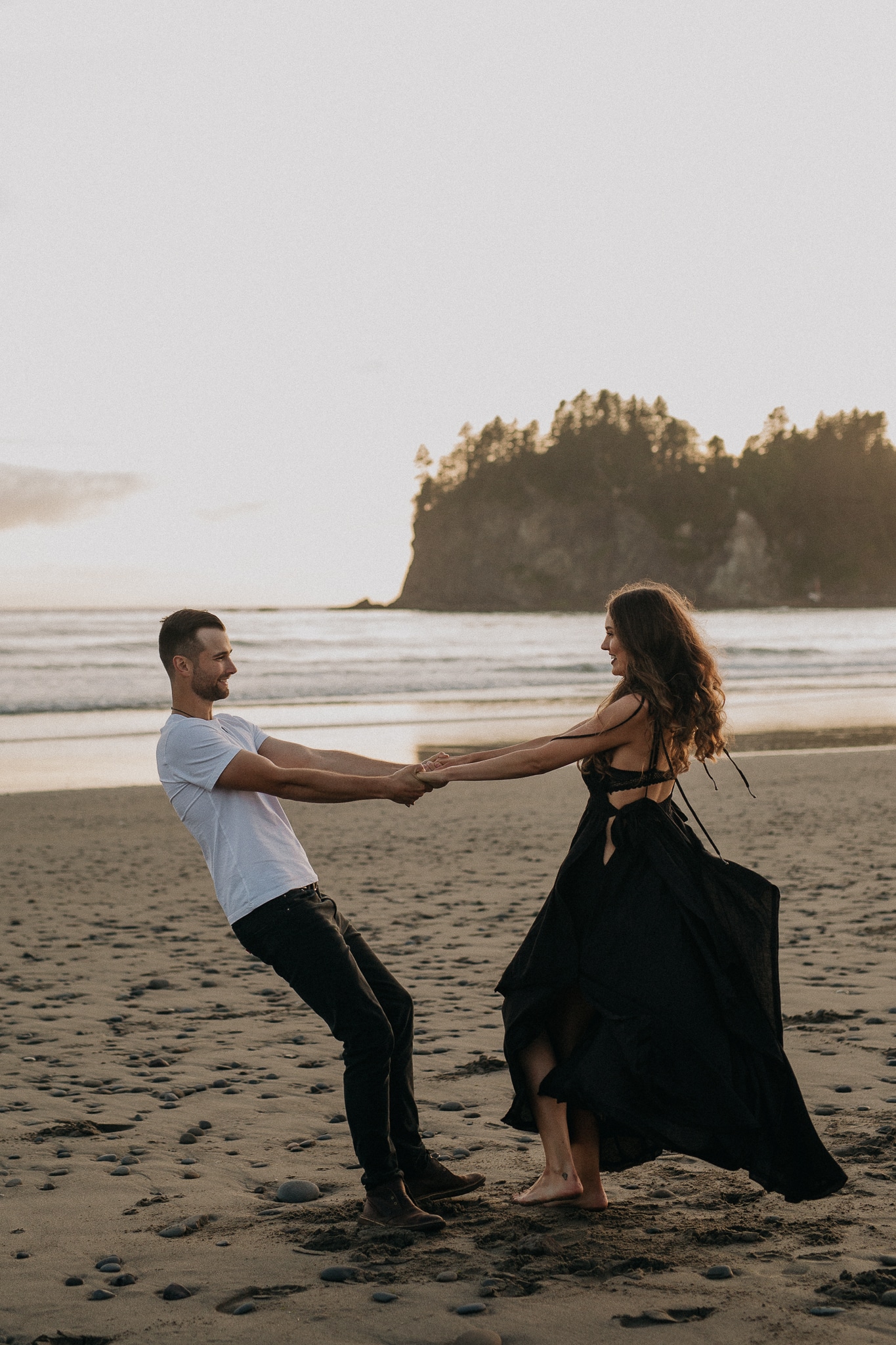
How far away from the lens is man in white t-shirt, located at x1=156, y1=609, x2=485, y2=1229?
12.0 ft

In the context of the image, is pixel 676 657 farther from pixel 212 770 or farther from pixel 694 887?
pixel 212 770

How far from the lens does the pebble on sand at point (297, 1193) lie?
4.01m

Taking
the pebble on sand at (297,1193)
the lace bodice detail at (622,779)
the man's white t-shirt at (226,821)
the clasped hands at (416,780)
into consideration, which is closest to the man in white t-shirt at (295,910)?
the man's white t-shirt at (226,821)

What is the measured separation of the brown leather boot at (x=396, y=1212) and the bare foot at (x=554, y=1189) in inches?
12.0

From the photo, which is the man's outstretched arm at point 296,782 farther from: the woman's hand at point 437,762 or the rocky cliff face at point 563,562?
the rocky cliff face at point 563,562

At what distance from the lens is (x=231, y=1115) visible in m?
4.82

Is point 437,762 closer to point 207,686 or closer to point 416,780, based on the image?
point 416,780

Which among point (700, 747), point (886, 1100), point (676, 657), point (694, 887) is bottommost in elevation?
point (886, 1100)

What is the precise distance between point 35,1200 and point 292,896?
1.42m

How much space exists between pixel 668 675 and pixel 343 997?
4.59 feet

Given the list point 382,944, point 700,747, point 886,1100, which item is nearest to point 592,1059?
point 700,747

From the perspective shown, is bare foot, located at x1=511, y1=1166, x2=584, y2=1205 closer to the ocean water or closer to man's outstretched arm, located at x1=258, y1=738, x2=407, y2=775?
man's outstretched arm, located at x1=258, y1=738, x2=407, y2=775

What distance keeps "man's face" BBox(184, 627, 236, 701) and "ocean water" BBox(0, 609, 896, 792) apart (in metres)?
1.63

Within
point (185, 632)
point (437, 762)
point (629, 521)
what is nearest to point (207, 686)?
point (185, 632)
